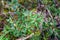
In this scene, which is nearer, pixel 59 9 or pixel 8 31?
pixel 8 31

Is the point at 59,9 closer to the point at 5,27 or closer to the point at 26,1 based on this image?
the point at 26,1

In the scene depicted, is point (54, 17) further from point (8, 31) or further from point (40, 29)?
point (8, 31)

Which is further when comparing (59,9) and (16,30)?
(59,9)

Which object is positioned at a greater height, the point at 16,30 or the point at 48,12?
the point at 48,12

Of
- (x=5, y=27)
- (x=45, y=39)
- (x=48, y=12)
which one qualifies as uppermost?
(x=48, y=12)

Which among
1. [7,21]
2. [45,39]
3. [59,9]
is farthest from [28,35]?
[59,9]

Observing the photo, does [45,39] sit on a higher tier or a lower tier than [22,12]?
lower

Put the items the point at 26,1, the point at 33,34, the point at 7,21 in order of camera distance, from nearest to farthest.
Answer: the point at 33,34 < the point at 7,21 < the point at 26,1

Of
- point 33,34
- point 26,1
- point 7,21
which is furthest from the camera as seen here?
point 26,1

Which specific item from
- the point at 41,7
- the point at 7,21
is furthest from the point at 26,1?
the point at 7,21
